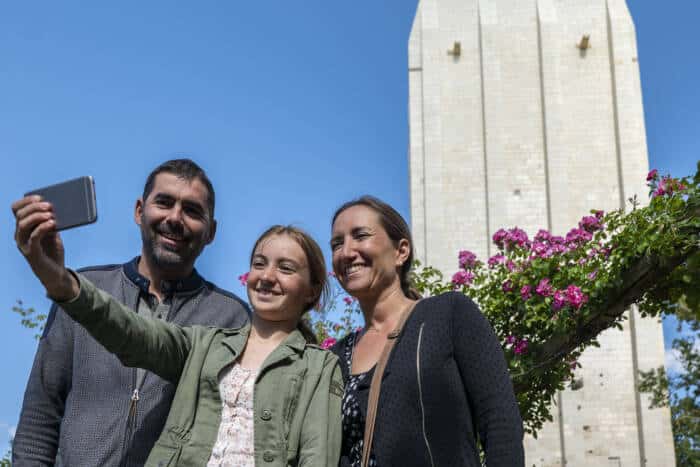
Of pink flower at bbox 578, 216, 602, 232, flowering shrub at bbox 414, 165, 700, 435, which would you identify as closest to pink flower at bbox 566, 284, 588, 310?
flowering shrub at bbox 414, 165, 700, 435

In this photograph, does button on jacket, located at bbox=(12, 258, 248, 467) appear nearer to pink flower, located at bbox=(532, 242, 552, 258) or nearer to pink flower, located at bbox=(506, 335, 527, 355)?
pink flower, located at bbox=(506, 335, 527, 355)

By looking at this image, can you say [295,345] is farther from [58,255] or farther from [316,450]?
[58,255]

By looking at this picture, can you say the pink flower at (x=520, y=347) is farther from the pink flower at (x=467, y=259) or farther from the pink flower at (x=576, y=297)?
the pink flower at (x=467, y=259)

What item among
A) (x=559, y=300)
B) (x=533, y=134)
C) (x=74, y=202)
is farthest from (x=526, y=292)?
(x=533, y=134)

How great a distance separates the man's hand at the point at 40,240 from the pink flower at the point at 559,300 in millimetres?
7630

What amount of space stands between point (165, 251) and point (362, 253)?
81 cm

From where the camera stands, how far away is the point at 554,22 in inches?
874

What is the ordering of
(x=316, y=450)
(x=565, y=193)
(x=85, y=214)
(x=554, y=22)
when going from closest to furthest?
(x=85, y=214) → (x=316, y=450) → (x=565, y=193) → (x=554, y=22)

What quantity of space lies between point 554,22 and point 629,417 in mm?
10422

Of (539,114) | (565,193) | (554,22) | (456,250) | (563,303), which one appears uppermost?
(554,22)

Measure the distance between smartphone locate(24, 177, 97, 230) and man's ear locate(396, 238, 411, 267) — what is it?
156cm

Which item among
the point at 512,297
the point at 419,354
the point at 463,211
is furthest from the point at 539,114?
the point at 419,354

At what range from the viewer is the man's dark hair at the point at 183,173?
11.0 ft

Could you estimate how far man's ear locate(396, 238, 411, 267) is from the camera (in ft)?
11.9
